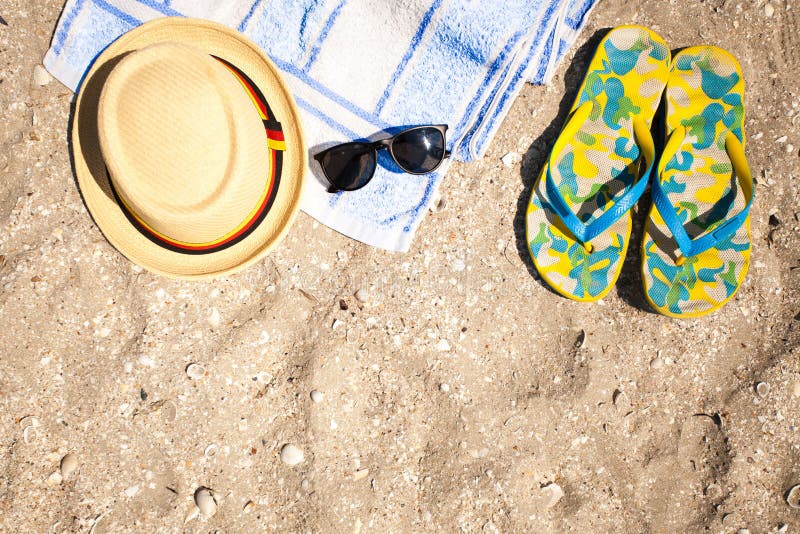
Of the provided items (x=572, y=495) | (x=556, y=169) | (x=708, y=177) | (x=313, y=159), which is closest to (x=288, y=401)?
(x=313, y=159)

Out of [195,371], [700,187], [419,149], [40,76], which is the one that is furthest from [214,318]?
[700,187]

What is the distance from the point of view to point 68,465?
1.75m

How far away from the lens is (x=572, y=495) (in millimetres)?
1876

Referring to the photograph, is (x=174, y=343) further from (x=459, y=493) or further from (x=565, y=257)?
(x=565, y=257)

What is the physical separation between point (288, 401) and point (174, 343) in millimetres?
472

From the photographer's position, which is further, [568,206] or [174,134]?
[568,206]

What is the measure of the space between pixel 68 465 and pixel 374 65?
1.82 m

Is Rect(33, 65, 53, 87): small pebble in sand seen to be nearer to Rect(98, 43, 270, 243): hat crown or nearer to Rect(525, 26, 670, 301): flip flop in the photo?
Rect(98, 43, 270, 243): hat crown

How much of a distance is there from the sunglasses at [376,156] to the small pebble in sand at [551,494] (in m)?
1.28

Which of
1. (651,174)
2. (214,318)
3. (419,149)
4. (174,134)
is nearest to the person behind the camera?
(174,134)

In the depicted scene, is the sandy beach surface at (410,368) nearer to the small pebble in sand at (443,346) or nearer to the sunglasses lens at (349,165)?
the small pebble in sand at (443,346)

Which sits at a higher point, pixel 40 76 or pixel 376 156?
pixel 376 156

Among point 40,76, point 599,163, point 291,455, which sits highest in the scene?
point 599,163

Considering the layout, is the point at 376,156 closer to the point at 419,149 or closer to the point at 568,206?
the point at 419,149
